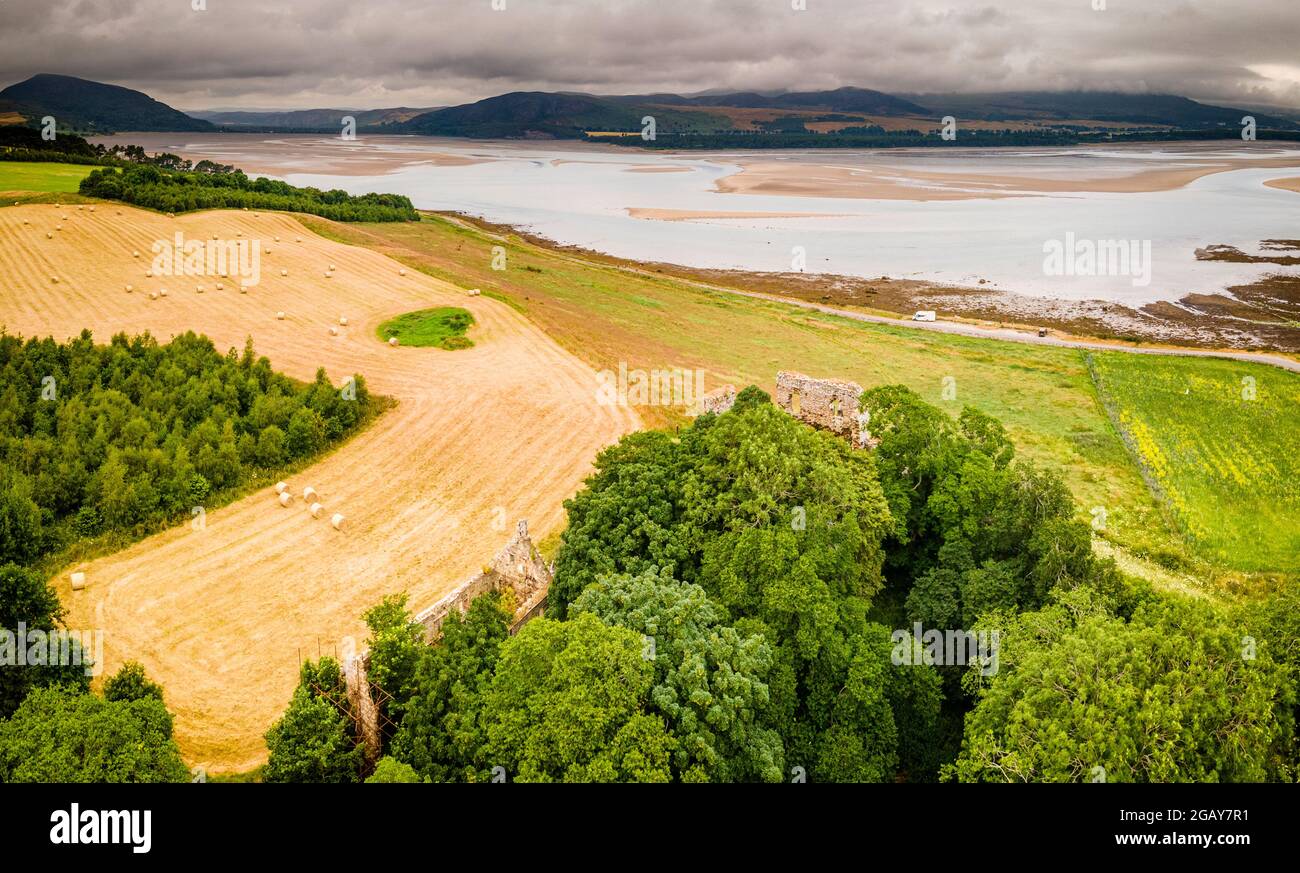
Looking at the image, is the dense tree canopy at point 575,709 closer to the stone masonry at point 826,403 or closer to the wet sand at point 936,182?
the stone masonry at point 826,403

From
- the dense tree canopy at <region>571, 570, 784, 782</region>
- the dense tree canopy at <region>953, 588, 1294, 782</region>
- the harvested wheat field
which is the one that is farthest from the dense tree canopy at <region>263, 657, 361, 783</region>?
the dense tree canopy at <region>953, 588, 1294, 782</region>

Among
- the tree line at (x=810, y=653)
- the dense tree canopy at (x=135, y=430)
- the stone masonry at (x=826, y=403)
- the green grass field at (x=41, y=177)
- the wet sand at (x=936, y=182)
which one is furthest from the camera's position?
the wet sand at (x=936, y=182)

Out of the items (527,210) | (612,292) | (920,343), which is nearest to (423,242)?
(612,292)

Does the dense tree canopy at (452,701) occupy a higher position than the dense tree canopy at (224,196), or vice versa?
the dense tree canopy at (224,196)

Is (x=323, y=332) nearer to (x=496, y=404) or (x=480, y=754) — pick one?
(x=496, y=404)

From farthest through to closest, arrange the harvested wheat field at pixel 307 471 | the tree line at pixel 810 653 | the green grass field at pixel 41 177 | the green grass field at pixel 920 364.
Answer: the green grass field at pixel 41 177 < the green grass field at pixel 920 364 < the harvested wheat field at pixel 307 471 < the tree line at pixel 810 653

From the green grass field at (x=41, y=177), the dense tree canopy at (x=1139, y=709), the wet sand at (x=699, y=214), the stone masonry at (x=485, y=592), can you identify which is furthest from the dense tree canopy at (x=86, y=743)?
the wet sand at (x=699, y=214)

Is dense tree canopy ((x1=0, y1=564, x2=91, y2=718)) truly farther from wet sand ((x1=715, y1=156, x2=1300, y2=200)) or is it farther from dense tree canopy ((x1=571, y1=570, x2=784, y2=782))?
wet sand ((x1=715, y1=156, x2=1300, y2=200))
